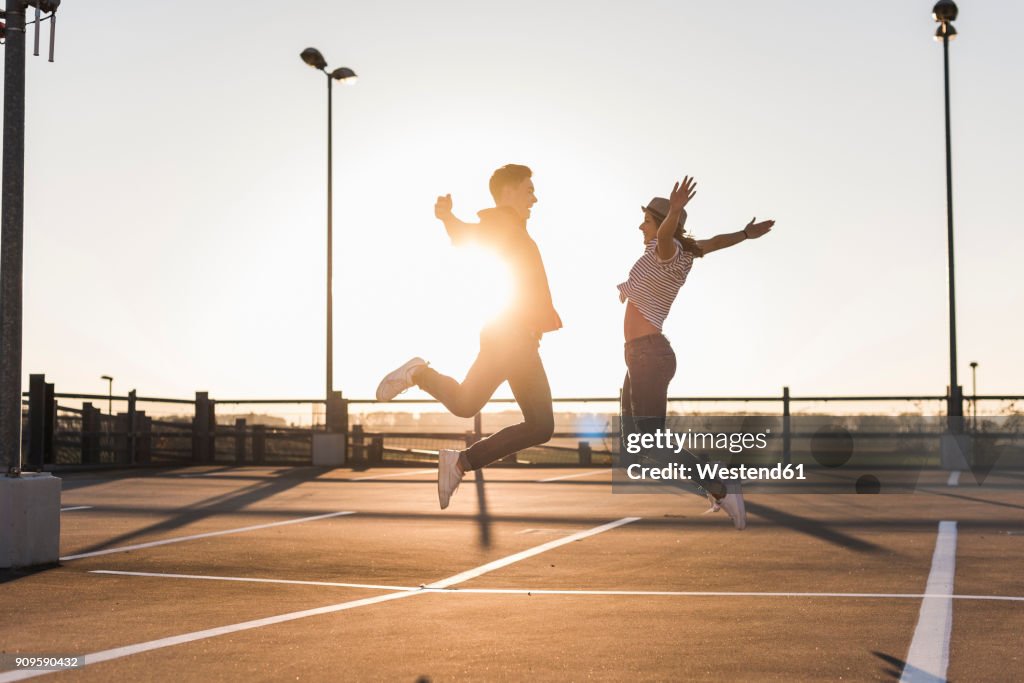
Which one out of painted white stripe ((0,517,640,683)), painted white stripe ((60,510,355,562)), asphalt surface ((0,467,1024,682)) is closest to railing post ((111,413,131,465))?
asphalt surface ((0,467,1024,682))

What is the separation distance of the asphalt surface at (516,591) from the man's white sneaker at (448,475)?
89cm

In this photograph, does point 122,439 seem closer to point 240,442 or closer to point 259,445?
point 240,442

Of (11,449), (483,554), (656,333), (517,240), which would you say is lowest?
(483,554)

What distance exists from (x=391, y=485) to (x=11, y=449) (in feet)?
33.5

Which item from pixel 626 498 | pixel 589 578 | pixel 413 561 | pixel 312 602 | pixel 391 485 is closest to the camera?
pixel 312 602

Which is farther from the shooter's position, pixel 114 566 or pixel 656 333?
pixel 114 566

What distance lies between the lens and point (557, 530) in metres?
13.6

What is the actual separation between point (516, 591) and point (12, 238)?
5.56 metres

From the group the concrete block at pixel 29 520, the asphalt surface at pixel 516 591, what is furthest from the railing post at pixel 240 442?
the concrete block at pixel 29 520

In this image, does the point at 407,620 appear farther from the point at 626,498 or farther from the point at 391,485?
the point at 391,485

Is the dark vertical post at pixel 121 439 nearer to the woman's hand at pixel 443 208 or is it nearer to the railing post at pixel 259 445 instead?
the railing post at pixel 259 445

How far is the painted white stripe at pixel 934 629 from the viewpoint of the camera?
6008 millimetres

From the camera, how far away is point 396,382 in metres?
5.75

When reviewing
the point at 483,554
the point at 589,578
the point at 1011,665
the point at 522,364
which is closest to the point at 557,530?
the point at 483,554
